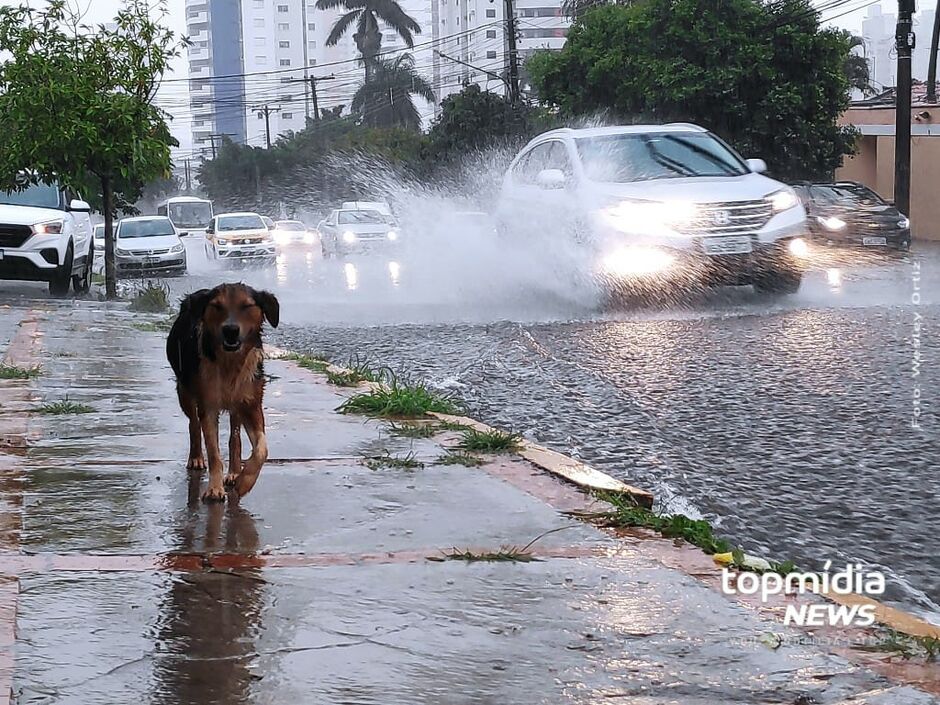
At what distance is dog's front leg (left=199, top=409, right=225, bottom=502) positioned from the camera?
5.29m

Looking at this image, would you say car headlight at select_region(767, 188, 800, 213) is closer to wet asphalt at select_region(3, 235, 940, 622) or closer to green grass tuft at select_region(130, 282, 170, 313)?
wet asphalt at select_region(3, 235, 940, 622)

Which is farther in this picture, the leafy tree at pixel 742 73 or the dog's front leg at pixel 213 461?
the leafy tree at pixel 742 73

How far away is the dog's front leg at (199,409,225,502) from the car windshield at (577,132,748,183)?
9.13m

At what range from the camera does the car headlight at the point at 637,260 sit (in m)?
13.2

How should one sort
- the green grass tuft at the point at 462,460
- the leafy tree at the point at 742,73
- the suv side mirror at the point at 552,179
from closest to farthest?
the green grass tuft at the point at 462,460 < the suv side mirror at the point at 552,179 < the leafy tree at the point at 742,73

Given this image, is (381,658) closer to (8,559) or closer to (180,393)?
(8,559)

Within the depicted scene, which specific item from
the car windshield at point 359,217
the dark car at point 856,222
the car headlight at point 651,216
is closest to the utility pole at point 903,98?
the dark car at point 856,222

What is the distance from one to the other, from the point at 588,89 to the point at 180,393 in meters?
29.1

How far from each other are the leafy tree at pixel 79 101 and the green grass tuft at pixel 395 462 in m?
13.3

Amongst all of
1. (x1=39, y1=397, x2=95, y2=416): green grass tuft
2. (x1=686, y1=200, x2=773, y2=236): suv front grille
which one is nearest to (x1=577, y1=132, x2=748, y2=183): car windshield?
(x1=686, y1=200, x2=773, y2=236): suv front grille

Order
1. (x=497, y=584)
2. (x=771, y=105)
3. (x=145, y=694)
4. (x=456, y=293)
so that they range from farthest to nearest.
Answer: (x=771, y=105) → (x=456, y=293) → (x=497, y=584) → (x=145, y=694)

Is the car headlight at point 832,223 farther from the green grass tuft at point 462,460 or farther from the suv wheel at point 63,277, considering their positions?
the green grass tuft at point 462,460

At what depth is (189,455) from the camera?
597 centimetres

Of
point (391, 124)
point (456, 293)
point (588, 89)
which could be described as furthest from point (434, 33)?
point (456, 293)
